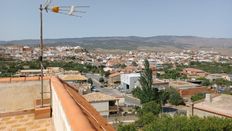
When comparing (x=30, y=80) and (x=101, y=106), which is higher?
(x=30, y=80)

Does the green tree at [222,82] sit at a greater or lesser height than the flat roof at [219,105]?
lesser

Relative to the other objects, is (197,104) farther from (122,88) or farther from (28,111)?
(122,88)

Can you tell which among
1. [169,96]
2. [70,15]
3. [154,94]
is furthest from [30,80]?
[169,96]

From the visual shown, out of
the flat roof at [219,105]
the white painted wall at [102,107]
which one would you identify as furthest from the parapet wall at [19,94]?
the white painted wall at [102,107]

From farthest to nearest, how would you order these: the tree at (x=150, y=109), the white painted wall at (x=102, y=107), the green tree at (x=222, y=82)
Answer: the green tree at (x=222, y=82) < the white painted wall at (x=102, y=107) < the tree at (x=150, y=109)

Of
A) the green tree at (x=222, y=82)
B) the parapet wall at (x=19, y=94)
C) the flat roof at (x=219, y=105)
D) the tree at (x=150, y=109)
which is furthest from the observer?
the green tree at (x=222, y=82)

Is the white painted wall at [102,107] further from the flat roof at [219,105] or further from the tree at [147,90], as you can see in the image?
the flat roof at [219,105]

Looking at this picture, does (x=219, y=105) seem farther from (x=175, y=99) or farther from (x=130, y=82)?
(x=130, y=82)

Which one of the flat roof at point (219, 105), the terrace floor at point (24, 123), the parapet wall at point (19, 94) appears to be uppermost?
the parapet wall at point (19, 94)

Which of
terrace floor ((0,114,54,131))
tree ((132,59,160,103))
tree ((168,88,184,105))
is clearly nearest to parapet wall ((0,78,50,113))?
terrace floor ((0,114,54,131))
